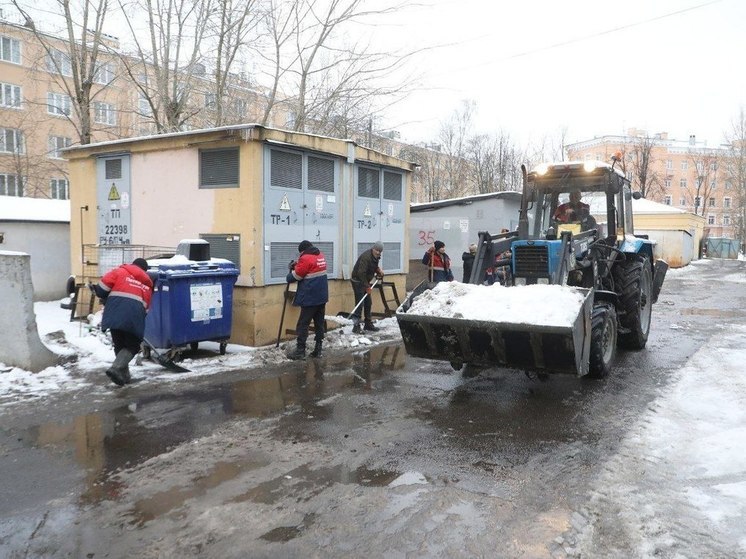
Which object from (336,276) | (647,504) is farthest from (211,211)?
(647,504)

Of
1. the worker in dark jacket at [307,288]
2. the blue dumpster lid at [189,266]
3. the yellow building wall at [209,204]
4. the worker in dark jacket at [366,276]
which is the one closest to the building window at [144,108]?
the yellow building wall at [209,204]

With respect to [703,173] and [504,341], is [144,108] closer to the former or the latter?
[504,341]

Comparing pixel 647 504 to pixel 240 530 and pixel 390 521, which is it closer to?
pixel 390 521

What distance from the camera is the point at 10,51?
3050 cm

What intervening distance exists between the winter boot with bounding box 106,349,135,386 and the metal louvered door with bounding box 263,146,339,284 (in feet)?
8.92

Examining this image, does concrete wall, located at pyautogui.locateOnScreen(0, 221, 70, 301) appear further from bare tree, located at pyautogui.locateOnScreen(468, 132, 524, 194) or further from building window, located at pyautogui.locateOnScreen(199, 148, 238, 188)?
bare tree, located at pyautogui.locateOnScreen(468, 132, 524, 194)

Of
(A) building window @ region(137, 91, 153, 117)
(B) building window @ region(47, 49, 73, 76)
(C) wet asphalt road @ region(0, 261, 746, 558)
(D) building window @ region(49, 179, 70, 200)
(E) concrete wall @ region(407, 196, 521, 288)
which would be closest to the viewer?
(C) wet asphalt road @ region(0, 261, 746, 558)

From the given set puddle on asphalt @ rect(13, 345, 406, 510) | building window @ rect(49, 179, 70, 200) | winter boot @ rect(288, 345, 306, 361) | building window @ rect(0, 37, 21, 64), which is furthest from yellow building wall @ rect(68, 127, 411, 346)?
building window @ rect(0, 37, 21, 64)

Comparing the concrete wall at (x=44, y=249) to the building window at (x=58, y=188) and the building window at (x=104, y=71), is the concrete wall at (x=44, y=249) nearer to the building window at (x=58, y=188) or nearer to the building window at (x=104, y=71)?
the building window at (x=104, y=71)

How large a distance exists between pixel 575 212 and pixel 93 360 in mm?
6737

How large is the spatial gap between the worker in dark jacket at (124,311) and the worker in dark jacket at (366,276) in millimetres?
4171

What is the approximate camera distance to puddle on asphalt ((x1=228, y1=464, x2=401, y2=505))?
394 centimetres

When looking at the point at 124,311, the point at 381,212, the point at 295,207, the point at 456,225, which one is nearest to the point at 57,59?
the point at 381,212

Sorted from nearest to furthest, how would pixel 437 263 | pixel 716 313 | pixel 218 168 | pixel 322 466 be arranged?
1. pixel 322 466
2. pixel 218 168
3. pixel 437 263
4. pixel 716 313
